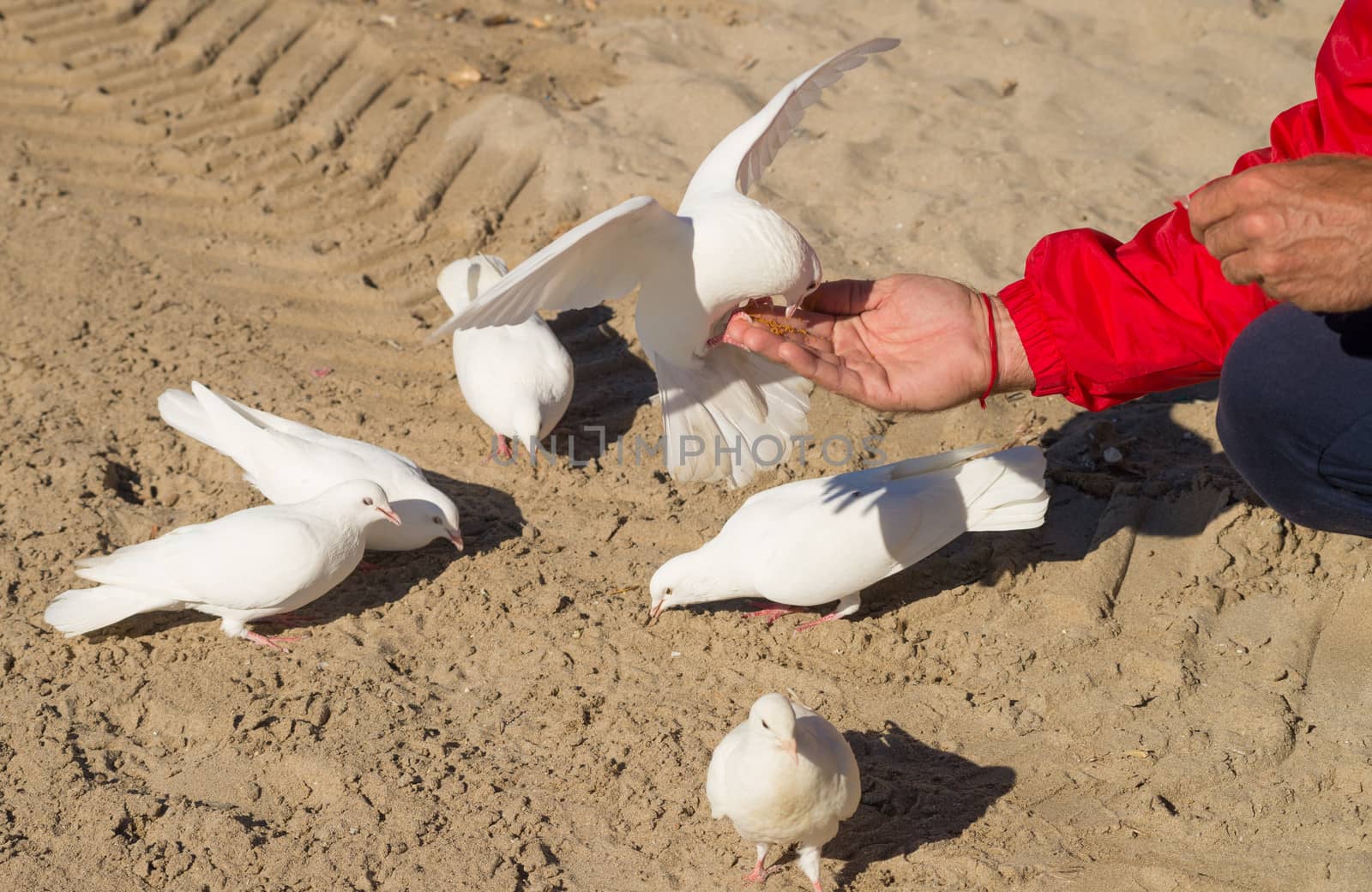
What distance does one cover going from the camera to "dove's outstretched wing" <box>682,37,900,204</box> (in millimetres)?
3232

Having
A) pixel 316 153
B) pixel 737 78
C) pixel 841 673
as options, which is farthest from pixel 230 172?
pixel 841 673

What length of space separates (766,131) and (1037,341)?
952 millimetres

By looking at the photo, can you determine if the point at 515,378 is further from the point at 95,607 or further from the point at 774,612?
the point at 95,607

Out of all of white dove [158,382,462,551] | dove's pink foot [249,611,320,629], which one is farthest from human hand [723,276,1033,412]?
dove's pink foot [249,611,320,629]

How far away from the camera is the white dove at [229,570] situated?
3.41 metres

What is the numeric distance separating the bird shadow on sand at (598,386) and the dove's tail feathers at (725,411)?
1008 mm

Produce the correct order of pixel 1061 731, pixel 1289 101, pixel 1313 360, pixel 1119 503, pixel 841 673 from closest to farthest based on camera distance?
pixel 1313 360 < pixel 1061 731 < pixel 841 673 < pixel 1119 503 < pixel 1289 101

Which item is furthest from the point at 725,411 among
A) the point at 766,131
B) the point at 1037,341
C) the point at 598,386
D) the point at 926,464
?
the point at 598,386

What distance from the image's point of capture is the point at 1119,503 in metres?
3.73

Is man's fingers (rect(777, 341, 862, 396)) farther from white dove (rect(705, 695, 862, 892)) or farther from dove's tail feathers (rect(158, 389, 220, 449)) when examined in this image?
Answer: dove's tail feathers (rect(158, 389, 220, 449))

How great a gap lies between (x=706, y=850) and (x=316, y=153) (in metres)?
4.12

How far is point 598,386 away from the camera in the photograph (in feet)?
15.4

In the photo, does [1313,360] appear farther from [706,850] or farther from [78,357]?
[78,357]

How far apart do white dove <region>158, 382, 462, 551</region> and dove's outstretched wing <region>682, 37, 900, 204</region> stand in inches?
51.9
